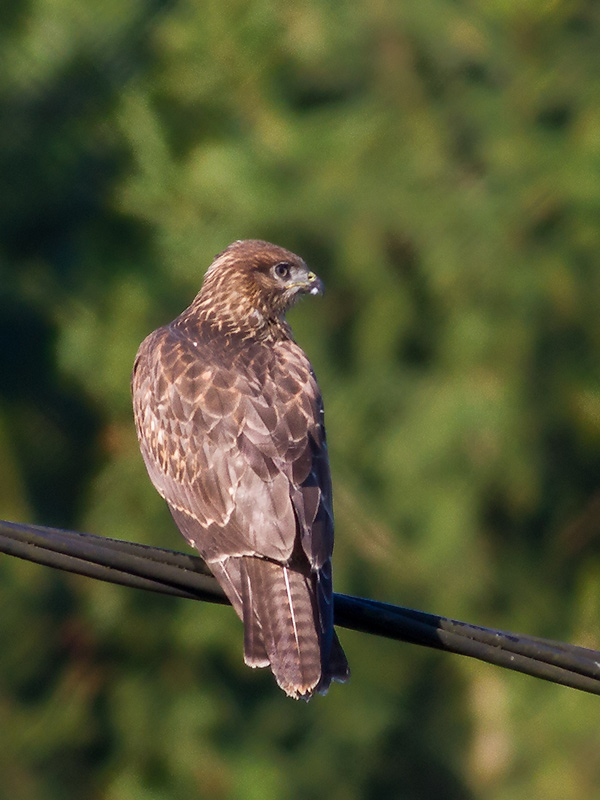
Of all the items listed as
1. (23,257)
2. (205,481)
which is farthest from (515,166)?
(205,481)

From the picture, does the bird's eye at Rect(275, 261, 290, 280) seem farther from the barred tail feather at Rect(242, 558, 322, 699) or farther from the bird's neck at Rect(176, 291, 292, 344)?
the barred tail feather at Rect(242, 558, 322, 699)

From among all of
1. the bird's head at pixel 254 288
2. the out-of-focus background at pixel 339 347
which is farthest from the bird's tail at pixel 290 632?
the out-of-focus background at pixel 339 347

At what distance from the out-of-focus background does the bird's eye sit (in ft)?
18.6

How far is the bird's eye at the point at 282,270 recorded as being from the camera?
6.43m

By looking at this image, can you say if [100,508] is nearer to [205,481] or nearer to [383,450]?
[383,450]

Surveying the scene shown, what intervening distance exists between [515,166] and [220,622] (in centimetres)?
457

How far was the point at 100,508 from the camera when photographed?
1238 cm

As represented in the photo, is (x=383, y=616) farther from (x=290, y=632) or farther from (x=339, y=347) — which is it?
(x=339, y=347)

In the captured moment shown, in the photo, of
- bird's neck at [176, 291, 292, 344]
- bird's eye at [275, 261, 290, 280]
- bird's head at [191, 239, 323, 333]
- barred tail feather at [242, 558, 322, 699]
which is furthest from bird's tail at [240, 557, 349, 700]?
bird's eye at [275, 261, 290, 280]

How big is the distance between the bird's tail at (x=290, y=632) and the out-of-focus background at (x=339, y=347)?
7.43 m

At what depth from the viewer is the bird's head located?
6.26m

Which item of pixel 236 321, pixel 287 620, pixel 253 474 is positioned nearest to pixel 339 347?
pixel 236 321

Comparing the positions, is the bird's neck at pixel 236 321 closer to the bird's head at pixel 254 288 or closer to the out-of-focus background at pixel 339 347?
the bird's head at pixel 254 288

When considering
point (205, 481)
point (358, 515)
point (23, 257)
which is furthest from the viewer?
point (23, 257)
